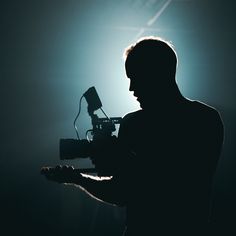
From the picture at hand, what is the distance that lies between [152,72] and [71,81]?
3.21m

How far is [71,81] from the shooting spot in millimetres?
4324

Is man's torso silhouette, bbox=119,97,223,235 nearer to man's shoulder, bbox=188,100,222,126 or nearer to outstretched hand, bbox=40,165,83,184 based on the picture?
man's shoulder, bbox=188,100,222,126

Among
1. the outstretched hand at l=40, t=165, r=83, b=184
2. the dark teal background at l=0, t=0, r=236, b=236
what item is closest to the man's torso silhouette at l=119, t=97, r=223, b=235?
the outstretched hand at l=40, t=165, r=83, b=184

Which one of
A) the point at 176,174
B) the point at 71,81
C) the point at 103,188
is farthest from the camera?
the point at 71,81

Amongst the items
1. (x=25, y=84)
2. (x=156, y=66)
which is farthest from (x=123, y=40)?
(x=156, y=66)

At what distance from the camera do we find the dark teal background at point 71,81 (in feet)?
13.4

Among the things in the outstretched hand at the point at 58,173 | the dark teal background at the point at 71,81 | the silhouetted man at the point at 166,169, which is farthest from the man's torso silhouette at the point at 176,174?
the dark teal background at the point at 71,81

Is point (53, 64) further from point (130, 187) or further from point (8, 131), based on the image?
point (130, 187)

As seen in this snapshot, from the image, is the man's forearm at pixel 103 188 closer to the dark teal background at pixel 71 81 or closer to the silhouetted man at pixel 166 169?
the silhouetted man at pixel 166 169

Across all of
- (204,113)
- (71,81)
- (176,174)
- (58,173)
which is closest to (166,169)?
(176,174)

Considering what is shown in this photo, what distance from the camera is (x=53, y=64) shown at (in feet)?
14.0

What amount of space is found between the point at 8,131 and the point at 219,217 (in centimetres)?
241

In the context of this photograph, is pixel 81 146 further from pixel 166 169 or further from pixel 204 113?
pixel 204 113

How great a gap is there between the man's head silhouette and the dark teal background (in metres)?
3.02
